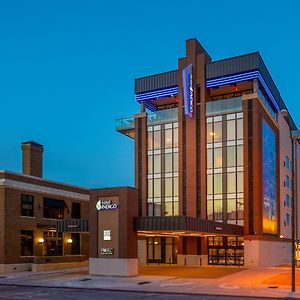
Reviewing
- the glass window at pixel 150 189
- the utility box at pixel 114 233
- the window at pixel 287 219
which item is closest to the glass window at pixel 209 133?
the glass window at pixel 150 189

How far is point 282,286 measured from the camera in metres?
31.9

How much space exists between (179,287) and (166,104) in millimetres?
38097

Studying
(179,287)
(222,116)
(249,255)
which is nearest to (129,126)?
(222,116)

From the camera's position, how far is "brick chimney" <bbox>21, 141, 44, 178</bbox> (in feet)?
186

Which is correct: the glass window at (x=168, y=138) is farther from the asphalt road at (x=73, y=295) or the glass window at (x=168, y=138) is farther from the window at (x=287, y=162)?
the asphalt road at (x=73, y=295)

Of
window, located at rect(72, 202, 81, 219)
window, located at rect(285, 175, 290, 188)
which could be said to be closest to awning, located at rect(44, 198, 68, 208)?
window, located at rect(72, 202, 81, 219)

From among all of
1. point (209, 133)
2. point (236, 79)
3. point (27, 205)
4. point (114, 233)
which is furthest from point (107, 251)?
point (236, 79)

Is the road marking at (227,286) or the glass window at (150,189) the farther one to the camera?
the glass window at (150,189)

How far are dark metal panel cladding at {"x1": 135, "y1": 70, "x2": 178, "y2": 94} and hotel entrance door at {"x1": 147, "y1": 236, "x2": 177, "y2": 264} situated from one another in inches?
716

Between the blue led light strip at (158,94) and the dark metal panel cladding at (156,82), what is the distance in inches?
15.5

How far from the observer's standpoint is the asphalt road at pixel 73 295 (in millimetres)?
27469

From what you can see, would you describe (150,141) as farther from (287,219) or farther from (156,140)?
(287,219)

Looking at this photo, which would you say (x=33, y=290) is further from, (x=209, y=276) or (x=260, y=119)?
(x=260, y=119)

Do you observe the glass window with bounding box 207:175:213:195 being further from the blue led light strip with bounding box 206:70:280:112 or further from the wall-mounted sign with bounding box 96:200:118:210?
the wall-mounted sign with bounding box 96:200:118:210
